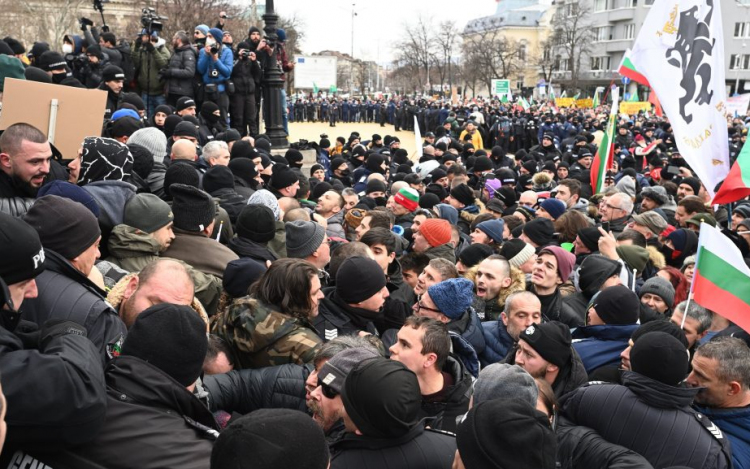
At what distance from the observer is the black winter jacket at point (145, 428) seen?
6.36ft

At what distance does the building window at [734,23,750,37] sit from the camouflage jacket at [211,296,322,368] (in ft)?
232

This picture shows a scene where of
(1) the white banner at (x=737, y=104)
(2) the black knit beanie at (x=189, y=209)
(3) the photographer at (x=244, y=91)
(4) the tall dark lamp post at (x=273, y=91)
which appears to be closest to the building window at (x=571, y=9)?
(1) the white banner at (x=737, y=104)

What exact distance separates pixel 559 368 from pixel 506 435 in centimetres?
148

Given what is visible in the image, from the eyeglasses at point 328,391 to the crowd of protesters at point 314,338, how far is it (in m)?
0.03

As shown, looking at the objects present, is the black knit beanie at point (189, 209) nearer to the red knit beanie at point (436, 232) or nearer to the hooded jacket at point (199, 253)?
the hooded jacket at point (199, 253)

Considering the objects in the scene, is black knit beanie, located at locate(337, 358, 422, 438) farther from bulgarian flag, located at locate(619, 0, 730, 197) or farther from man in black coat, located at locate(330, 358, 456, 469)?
bulgarian flag, located at locate(619, 0, 730, 197)

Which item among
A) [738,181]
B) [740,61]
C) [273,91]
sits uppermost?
[740,61]

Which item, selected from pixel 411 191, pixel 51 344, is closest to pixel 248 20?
pixel 411 191

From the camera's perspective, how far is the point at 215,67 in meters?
11.6

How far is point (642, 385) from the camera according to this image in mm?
3045

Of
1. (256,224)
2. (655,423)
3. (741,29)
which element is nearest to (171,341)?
(655,423)

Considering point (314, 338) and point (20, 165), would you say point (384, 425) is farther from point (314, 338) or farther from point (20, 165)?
point (20, 165)

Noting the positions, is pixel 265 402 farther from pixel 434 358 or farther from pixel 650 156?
pixel 650 156

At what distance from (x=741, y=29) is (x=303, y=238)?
7041 centimetres
